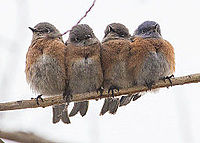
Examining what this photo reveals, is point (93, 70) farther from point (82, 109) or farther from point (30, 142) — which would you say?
point (30, 142)

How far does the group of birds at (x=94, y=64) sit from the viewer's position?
19.3 feet

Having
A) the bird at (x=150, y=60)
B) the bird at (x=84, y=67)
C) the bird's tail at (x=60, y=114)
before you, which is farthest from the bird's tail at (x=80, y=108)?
the bird at (x=150, y=60)

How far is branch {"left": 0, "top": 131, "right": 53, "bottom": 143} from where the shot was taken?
120 inches

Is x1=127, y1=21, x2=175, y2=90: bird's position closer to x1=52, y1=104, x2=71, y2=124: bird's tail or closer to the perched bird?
the perched bird

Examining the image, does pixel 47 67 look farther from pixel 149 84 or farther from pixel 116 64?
pixel 149 84

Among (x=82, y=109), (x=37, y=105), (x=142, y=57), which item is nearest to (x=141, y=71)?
(x=142, y=57)

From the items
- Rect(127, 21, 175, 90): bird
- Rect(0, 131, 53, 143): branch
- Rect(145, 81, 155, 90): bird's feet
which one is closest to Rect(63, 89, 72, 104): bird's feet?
Rect(127, 21, 175, 90): bird

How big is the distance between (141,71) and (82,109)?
53.2 inches

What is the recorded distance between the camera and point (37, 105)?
17.2 feet

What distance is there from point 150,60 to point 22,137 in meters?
3.35

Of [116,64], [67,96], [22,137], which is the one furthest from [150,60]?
[22,137]

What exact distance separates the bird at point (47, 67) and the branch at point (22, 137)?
2.57 metres

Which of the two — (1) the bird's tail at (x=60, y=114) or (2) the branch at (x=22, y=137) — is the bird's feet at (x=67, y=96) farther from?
(2) the branch at (x=22, y=137)

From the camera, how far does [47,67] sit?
5891mm
